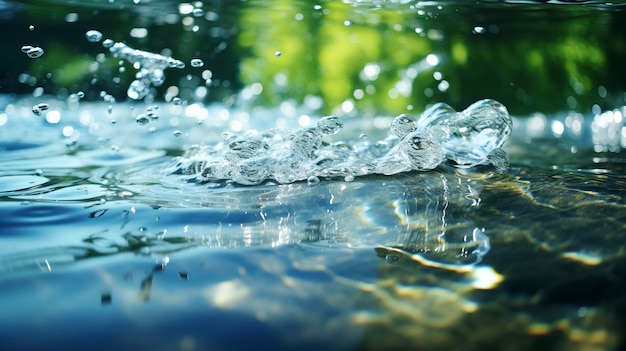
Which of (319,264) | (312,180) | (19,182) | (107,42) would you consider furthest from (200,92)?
(319,264)

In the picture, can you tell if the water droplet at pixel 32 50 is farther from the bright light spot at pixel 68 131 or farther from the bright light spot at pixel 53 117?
the bright light spot at pixel 53 117

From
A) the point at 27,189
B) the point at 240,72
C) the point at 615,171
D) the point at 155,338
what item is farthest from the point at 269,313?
the point at 240,72

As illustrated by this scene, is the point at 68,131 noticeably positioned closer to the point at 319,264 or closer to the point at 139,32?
the point at 139,32

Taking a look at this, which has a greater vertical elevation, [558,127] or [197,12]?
[197,12]

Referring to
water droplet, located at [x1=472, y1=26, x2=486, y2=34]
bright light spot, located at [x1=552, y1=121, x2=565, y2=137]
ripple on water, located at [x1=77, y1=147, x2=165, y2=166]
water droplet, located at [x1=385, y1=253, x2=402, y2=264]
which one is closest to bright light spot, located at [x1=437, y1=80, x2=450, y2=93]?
water droplet, located at [x1=472, y1=26, x2=486, y2=34]

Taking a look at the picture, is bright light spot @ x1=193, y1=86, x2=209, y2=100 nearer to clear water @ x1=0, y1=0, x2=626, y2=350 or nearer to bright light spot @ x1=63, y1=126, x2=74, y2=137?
clear water @ x1=0, y1=0, x2=626, y2=350

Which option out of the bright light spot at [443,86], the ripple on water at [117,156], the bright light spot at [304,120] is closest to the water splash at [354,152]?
the ripple on water at [117,156]
